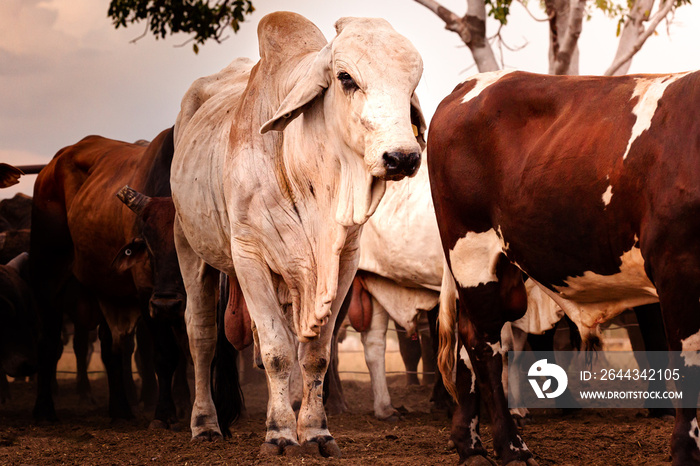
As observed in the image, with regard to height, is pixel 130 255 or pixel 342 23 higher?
pixel 342 23

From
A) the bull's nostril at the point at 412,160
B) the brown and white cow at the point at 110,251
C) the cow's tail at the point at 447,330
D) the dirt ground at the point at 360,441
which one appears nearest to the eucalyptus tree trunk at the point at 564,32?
the dirt ground at the point at 360,441

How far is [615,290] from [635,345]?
15.3 feet

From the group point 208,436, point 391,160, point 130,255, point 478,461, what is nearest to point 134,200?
point 130,255

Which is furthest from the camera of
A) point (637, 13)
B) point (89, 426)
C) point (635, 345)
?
point (637, 13)

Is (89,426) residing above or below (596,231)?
below

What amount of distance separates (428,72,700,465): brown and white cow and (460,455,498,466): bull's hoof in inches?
1.9

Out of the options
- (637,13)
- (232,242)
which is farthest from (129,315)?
(637,13)

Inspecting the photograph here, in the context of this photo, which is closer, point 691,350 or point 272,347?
point 691,350

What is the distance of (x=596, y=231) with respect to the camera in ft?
11.4

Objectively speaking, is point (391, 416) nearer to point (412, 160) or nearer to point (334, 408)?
point (334, 408)

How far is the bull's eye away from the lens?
3758mm

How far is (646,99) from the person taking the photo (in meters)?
3.48

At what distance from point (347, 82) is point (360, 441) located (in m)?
1.97

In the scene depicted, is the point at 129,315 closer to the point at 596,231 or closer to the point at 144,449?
the point at 144,449
